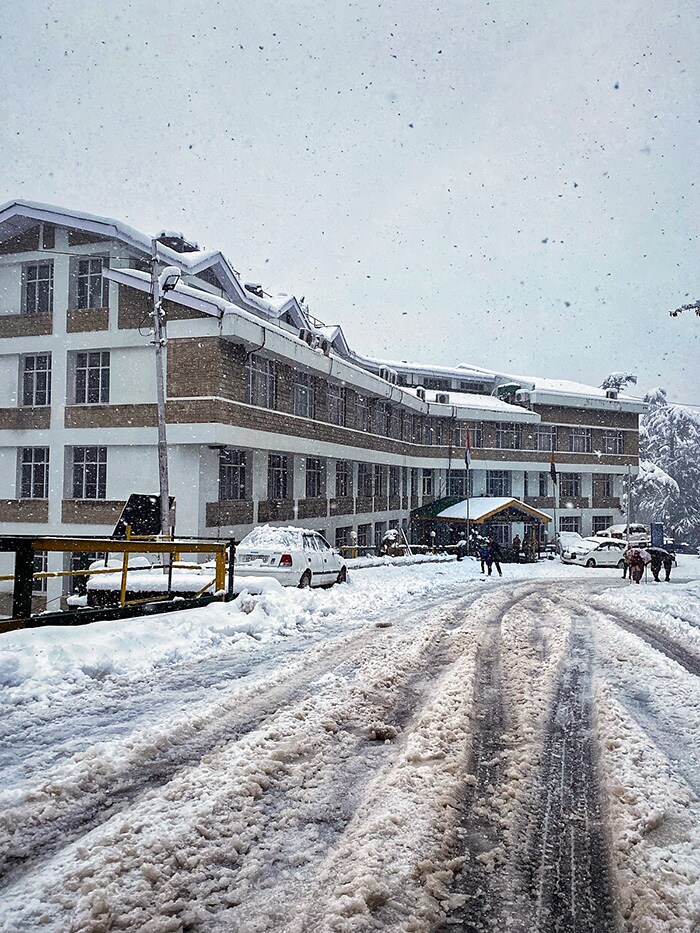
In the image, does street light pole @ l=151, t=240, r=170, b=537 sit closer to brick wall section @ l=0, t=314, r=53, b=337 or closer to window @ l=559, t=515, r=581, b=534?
brick wall section @ l=0, t=314, r=53, b=337

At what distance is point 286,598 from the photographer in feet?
40.2

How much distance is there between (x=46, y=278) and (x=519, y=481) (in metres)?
35.4

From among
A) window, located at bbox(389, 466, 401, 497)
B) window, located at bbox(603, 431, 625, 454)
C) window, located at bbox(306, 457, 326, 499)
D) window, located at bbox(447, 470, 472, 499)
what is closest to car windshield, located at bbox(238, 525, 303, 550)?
window, located at bbox(306, 457, 326, 499)

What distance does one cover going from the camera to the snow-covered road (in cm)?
305

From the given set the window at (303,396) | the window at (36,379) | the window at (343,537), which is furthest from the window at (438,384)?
the window at (36,379)

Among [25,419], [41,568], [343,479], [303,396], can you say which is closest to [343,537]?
[343,479]

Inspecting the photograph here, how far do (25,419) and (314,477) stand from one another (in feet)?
38.8

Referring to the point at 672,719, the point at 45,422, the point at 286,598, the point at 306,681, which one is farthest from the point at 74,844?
the point at 45,422

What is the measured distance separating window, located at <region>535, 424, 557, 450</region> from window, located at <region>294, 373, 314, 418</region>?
85.3ft

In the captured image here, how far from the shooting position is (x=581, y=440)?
51219 millimetres

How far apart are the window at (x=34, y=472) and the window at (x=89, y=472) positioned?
1307mm

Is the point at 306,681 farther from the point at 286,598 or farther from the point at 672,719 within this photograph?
the point at 286,598

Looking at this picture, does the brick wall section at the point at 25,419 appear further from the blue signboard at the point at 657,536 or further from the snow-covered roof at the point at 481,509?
the blue signboard at the point at 657,536

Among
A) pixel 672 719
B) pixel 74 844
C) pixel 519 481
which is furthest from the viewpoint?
pixel 519 481
